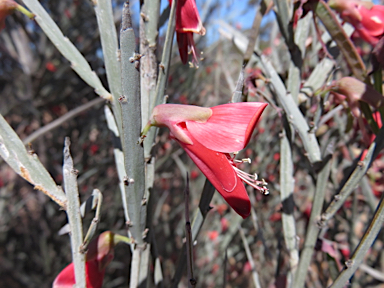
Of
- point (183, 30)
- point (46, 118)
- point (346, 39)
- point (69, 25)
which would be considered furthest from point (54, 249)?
point (346, 39)

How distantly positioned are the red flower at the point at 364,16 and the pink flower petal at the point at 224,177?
0.53 m

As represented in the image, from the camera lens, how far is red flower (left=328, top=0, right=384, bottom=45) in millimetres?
679

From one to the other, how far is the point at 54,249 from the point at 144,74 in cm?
208

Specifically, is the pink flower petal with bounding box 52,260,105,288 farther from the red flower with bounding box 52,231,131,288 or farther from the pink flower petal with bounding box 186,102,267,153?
the pink flower petal with bounding box 186,102,267,153

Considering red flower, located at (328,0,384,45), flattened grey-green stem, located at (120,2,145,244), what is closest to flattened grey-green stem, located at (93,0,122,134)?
flattened grey-green stem, located at (120,2,145,244)

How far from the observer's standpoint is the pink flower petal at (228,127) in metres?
0.42

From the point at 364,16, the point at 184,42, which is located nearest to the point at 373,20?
the point at 364,16

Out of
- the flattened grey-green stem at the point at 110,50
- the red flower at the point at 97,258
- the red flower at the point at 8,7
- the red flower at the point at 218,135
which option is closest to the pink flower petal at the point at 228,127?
the red flower at the point at 218,135

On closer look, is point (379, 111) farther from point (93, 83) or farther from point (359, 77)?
point (93, 83)

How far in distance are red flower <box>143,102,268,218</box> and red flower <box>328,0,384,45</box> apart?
1.50ft

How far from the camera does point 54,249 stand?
2207 mm

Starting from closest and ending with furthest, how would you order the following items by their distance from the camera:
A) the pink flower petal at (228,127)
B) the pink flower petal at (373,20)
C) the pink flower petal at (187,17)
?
the pink flower petal at (228,127), the pink flower petal at (187,17), the pink flower petal at (373,20)

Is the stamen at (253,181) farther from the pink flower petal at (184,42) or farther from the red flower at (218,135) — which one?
the pink flower petal at (184,42)

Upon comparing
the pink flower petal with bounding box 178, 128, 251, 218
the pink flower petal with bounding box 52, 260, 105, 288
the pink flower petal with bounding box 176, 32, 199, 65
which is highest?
the pink flower petal with bounding box 176, 32, 199, 65
